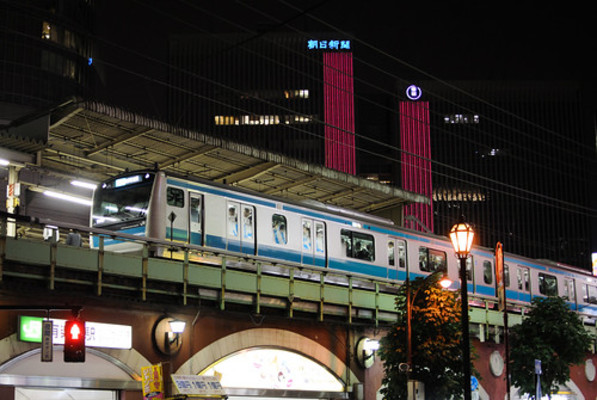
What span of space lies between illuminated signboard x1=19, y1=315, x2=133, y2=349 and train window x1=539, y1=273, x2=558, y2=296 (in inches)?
1149

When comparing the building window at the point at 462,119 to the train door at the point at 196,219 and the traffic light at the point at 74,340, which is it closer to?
the train door at the point at 196,219

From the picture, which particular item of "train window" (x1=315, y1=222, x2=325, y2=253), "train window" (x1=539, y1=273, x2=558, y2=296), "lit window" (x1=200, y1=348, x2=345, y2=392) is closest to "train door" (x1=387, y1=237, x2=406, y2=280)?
"train window" (x1=315, y1=222, x2=325, y2=253)

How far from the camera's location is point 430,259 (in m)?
36.8

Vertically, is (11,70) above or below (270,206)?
above

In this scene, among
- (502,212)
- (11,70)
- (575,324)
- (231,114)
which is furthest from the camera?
(502,212)

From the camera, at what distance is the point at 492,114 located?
456ft

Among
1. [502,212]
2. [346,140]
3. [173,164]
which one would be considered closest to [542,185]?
[502,212]

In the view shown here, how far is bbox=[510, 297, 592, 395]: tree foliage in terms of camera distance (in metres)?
34.9

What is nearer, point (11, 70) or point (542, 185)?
point (11, 70)

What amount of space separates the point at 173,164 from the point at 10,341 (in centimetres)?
1417

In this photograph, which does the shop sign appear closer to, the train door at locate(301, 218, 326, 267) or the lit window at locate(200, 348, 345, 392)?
the lit window at locate(200, 348, 345, 392)

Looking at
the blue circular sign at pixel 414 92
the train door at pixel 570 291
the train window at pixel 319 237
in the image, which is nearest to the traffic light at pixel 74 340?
the train window at pixel 319 237

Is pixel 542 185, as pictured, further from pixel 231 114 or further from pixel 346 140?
pixel 231 114

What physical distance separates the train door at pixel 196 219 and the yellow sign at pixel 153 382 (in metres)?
6.88
